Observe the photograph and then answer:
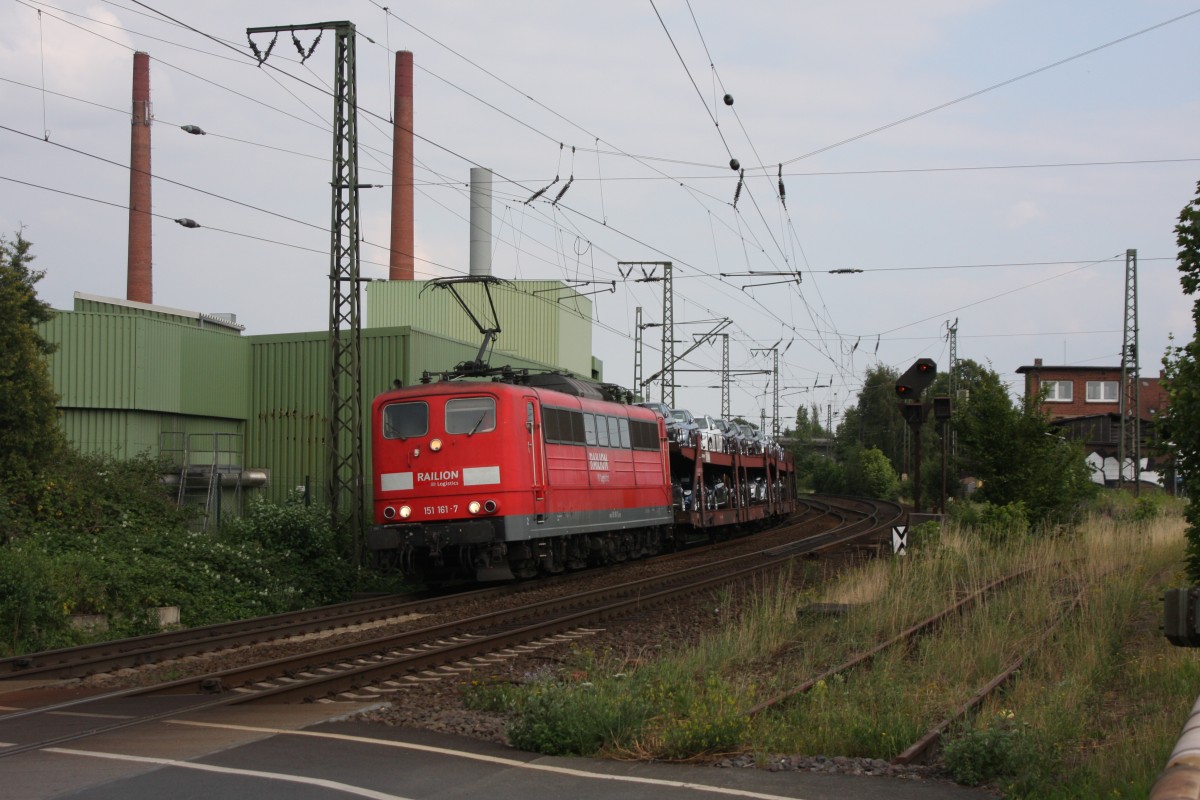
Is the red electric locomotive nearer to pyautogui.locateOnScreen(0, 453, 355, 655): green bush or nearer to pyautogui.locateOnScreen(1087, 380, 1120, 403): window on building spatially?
pyautogui.locateOnScreen(0, 453, 355, 655): green bush

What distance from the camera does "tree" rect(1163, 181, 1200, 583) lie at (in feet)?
33.3

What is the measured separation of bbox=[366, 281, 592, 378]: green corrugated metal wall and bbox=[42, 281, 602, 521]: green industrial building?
369 inches

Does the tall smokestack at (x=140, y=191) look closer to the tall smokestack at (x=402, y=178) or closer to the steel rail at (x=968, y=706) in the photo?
the tall smokestack at (x=402, y=178)

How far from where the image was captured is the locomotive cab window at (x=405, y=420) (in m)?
18.0

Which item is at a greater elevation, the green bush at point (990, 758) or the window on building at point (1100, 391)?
the window on building at point (1100, 391)

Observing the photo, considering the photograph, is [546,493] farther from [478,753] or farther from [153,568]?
[478,753]

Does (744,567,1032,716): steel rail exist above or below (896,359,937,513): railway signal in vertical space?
below

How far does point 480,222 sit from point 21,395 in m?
20.9

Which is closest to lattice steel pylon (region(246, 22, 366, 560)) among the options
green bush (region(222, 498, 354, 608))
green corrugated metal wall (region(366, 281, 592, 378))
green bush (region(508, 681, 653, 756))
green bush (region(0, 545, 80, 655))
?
green bush (region(222, 498, 354, 608))

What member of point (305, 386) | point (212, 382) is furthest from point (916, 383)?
point (212, 382)

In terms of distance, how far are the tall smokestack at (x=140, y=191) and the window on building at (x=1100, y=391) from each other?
5445 centimetres

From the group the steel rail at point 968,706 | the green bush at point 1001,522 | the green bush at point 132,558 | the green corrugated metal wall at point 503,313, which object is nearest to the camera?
the steel rail at point 968,706

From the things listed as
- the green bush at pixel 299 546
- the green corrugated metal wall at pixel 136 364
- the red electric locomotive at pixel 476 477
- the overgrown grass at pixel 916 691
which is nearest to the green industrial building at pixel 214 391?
the green corrugated metal wall at pixel 136 364

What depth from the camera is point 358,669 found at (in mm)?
10352
